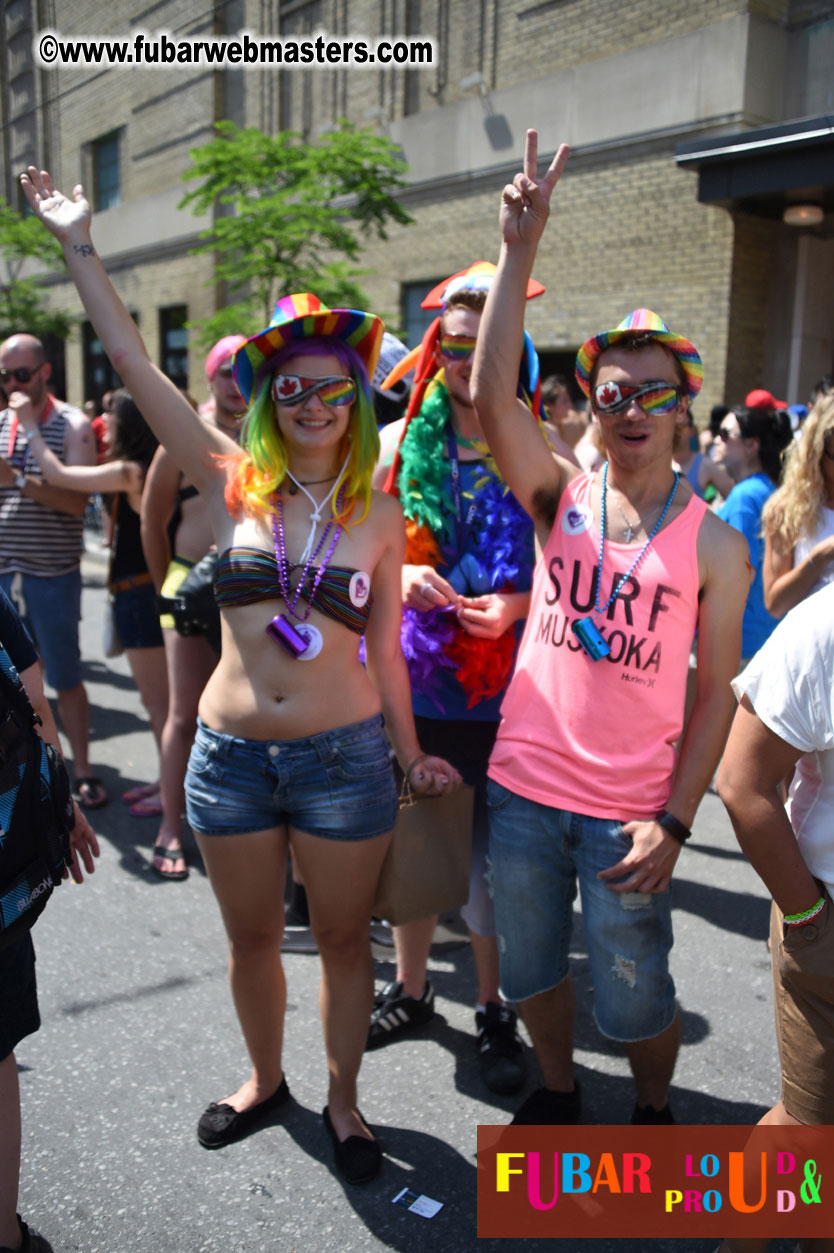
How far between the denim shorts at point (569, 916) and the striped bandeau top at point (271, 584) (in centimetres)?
57

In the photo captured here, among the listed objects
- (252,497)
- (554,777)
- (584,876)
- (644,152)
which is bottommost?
(584,876)

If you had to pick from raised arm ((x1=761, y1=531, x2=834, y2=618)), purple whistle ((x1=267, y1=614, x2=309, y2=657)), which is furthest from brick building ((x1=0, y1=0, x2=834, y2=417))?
purple whistle ((x1=267, y1=614, x2=309, y2=657))

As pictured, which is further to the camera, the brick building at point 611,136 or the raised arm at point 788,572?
the brick building at point 611,136

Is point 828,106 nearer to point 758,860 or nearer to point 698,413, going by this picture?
point 698,413

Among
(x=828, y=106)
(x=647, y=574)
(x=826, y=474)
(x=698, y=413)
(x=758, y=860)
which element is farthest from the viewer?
(x=698, y=413)

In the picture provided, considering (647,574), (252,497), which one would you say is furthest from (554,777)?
(252,497)

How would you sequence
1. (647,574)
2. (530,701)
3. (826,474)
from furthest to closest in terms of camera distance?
1. (826,474)
2. (530,701)
3. (647,574)

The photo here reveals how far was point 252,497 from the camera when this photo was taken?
2324 millimetres

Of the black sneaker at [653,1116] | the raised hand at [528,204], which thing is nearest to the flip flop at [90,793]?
the black sneaker at [653,1116]

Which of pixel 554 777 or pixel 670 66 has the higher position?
pixel 670 66

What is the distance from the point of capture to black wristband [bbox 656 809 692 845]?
2.21 meters

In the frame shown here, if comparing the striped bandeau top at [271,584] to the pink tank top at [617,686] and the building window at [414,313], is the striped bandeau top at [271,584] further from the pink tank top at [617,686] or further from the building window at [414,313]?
the building window at [414,313]

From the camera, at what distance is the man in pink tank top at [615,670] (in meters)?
2.21

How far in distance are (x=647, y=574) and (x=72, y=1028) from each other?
7.33ft
